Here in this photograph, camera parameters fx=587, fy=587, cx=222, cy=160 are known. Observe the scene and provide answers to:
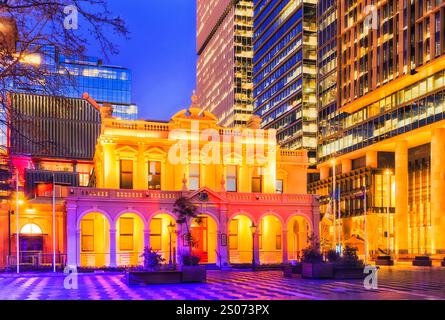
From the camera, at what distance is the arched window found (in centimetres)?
4841

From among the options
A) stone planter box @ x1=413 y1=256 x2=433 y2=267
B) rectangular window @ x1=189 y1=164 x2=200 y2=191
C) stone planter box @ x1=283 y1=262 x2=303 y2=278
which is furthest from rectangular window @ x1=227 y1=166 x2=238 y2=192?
stone planter box @ x1=283 y1=262 x2=303 y2=278

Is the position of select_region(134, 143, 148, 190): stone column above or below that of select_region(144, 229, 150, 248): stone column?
above

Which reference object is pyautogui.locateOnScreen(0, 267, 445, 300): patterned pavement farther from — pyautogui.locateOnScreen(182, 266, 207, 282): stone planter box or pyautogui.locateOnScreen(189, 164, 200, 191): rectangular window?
pyautogui.locateOnScreen(189, 164, 200, 191): rectangular window

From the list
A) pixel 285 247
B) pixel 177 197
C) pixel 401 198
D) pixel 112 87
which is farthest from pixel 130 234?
pixel 112 87

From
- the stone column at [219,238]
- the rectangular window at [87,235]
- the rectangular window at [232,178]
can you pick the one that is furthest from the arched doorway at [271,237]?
the rectangular window at [87,235]

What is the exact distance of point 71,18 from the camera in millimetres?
11945

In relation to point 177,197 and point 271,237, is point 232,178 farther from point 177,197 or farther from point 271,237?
point 177,197

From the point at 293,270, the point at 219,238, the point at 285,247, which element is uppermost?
the point at 219,238

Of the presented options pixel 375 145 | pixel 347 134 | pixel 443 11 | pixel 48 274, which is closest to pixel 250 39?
pixel 347 134

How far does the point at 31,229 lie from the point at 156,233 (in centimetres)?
1029

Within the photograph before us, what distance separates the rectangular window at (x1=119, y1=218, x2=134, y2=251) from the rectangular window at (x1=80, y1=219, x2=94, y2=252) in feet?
7.60

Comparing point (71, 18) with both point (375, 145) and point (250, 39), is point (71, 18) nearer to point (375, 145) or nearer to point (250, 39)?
point (375, 145)

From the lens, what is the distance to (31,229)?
48.6 meters
